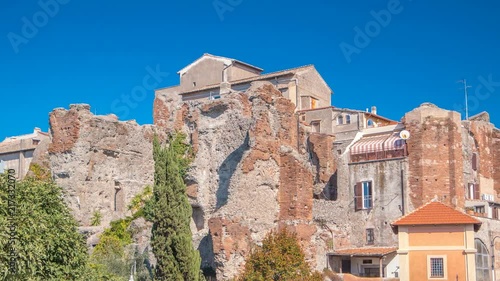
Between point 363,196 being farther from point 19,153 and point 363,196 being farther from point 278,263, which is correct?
point 19,153

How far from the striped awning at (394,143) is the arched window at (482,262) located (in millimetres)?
6543

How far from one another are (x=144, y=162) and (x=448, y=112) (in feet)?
55.8

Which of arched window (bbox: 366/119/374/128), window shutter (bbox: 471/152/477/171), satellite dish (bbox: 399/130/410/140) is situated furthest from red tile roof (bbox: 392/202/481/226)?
arched window (bbox: 366/119/374/128)

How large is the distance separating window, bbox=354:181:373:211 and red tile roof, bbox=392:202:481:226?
157 inches

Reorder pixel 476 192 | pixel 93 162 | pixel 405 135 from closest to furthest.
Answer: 1. pixel 93 162
2. pixel 405 135
3. pixel 476 192

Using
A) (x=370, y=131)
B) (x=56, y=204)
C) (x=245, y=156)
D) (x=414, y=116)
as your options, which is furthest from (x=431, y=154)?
(x=56, y=204)

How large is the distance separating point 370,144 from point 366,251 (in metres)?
6.73

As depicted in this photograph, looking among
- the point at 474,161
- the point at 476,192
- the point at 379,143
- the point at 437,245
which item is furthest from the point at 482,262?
the point at 379,143

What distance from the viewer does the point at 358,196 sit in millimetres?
47969

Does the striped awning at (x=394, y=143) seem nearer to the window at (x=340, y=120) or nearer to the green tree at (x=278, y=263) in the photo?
the window at (x=340, y=120)

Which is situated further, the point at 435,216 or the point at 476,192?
the point at 476,192

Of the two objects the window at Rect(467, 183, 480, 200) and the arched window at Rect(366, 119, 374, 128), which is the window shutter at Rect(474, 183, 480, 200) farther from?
the arched window at Rect(366, 119, 374, 128)

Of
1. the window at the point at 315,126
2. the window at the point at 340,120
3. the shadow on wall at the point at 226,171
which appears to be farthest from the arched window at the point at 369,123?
the shadow on wall at the point at 226,171

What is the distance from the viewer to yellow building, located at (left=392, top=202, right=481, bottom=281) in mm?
42312
